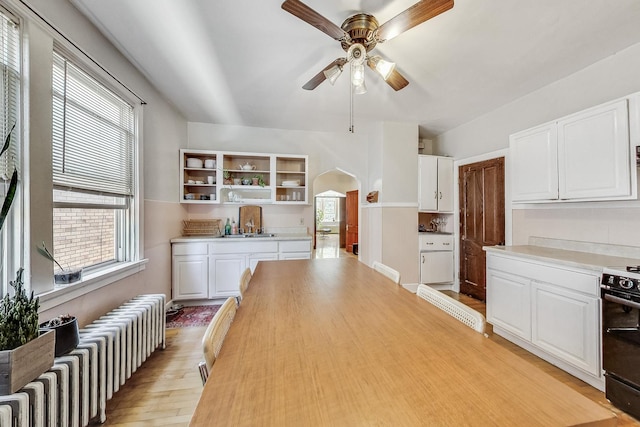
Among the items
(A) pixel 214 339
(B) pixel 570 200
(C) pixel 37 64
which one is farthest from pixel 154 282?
(B) pixel 570 200

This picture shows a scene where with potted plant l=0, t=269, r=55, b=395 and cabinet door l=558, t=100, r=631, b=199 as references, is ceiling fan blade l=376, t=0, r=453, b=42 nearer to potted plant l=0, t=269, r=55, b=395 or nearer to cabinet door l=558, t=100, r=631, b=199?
cabinet door l=558, t=100, r=631, b=199

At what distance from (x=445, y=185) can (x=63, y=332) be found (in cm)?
461

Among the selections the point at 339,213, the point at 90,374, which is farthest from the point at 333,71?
the point at 339,213

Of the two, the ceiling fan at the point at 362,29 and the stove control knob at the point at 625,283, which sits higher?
the ceiling fan at the point at 362,29

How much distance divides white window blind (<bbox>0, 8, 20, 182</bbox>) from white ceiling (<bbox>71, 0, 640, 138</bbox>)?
0.56 m

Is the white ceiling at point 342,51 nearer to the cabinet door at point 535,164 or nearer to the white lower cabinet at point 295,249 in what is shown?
the cabinet door at point 535,164

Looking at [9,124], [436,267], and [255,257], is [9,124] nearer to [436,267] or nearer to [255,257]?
[255,257]

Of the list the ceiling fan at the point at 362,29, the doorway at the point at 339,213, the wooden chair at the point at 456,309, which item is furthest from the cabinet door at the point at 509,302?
the doorway at the point at 339,213

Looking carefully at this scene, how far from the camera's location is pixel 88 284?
6.04ft

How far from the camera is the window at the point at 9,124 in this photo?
136 centimetres

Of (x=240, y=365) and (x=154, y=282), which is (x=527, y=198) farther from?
(x=154, y=282)

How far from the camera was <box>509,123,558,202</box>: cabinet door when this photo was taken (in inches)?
95.7

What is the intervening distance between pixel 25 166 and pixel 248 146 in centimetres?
301

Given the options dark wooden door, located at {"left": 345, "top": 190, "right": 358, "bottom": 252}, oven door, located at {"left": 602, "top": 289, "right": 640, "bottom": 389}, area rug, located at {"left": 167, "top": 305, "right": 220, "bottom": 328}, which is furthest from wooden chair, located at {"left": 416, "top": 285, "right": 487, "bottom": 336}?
dark wooden door, located at {"left": 345, "top": 190, "right": 358, "bottom": 252}
